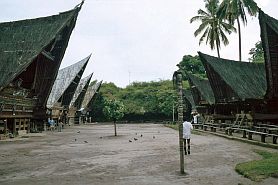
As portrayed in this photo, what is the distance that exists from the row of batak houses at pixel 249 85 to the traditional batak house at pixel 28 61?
34.6 ft

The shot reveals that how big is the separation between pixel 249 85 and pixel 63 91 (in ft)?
72.6

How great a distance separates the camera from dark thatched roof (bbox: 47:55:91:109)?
4019 cm

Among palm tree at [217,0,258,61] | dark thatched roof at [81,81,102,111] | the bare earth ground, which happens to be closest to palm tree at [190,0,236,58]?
palm tree at [217,0,258,61]

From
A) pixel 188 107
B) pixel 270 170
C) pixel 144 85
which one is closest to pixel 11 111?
pixel 270 170

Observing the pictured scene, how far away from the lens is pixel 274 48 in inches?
794

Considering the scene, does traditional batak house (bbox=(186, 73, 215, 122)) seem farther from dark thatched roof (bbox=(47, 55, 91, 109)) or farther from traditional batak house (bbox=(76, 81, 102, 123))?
traditional batak house (bbox=(76, 81, 102, 123))

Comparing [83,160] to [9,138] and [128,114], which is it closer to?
[9,138]

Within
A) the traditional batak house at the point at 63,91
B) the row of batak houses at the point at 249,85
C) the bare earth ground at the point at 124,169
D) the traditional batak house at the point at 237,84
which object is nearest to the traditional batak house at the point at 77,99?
the traditional batak house at the point at 63,91

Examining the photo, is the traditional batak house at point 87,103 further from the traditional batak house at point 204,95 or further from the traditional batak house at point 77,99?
the traditional batak house at point 204,95

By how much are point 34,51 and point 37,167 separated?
14215 mm

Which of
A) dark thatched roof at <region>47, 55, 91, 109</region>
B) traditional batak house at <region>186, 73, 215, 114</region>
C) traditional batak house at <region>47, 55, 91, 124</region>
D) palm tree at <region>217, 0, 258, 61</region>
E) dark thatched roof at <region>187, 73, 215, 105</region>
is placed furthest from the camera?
dark thatched roof at <region>47, 55, 91, 109</region>

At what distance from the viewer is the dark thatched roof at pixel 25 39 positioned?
2188 cm

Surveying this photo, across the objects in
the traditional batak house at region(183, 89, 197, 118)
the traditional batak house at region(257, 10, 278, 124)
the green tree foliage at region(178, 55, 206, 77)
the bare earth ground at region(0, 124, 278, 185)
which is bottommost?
the bare earth ground at region(0, 124, 278, 185)

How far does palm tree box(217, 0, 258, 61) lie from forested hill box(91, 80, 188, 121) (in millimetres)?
18892
